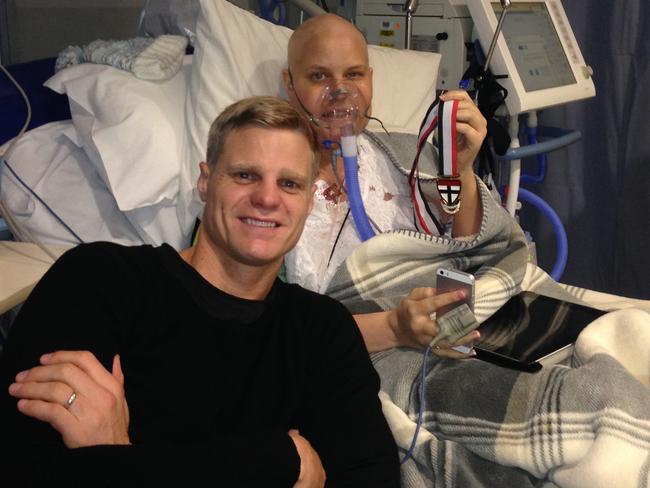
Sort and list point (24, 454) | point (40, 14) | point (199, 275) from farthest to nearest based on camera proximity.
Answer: point (40, 14) < point (199, 275) < point (24, 454)

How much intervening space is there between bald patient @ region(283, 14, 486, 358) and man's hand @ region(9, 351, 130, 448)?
0.70 metres

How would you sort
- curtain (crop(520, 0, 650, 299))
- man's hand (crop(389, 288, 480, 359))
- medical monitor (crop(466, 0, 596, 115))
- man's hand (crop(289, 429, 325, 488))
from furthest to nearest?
curtain (crop(520, 0, 650, 299))
medical monitor (crop(466, 0, 596, 115))
man's hand (crop(389, 288, 480, 359))
man's hand (crop(289, 429, 325, 488))

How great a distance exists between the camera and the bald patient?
189 centimetres

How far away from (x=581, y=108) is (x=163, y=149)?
6.51ft

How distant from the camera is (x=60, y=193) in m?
2.08

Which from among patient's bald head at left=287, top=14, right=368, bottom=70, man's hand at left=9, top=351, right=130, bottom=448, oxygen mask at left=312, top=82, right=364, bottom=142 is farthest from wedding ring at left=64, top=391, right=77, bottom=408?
patient's bald head at left=287, top=14, right=368, bottom=70

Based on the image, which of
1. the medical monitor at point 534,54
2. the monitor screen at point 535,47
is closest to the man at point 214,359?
the medical monitor at point 534,54

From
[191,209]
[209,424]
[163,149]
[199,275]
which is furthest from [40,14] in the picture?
[209,424]

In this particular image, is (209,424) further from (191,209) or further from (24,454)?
(191,209)

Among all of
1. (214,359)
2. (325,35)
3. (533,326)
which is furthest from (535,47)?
(214,359)

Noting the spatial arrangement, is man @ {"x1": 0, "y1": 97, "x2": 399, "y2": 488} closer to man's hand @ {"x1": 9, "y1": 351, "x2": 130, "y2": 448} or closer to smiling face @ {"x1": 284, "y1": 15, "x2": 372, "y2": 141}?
man's hand @ {"x1": 9, "y1": 351, "x2": 130, "y2": 448}

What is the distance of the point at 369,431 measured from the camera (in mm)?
1333

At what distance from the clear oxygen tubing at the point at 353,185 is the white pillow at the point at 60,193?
627 mm

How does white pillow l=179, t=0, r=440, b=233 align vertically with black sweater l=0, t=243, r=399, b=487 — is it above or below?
above
